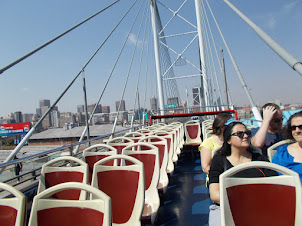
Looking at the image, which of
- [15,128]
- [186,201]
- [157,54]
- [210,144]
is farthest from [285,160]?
[15,128]

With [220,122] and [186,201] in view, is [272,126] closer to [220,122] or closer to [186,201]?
[220,122]

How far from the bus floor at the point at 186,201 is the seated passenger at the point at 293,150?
1.12 metres

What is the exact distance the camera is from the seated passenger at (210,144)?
2.46 m

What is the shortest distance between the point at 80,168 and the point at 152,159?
81 centimetres

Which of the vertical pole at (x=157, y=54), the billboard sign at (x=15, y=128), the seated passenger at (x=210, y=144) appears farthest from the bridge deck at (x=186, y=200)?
the billboard sign at (x=15, y=128)

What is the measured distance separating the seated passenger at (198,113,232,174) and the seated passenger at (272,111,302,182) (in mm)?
640

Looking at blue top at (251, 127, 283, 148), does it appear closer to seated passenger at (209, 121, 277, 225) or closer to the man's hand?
the man's hand

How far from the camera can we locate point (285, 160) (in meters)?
1.85

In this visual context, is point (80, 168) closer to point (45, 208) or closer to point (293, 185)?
point (45, 208)

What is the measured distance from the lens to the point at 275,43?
2.16 metres

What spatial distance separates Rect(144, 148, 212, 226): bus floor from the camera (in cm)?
264

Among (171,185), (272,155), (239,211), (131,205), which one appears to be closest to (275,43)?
(272,155)

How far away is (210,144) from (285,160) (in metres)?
0.79

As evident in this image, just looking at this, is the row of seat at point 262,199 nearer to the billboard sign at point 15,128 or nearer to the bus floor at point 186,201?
the bus floor at point 186,201
